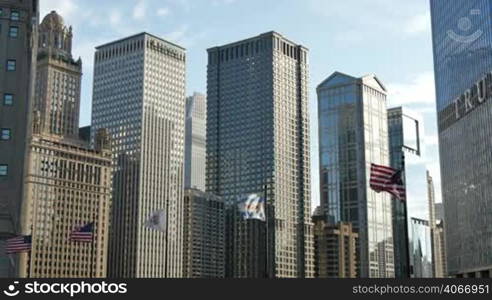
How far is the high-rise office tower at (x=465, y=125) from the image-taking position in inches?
5728

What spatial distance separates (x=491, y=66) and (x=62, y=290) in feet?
424

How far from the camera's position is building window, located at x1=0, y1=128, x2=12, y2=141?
73.0 m

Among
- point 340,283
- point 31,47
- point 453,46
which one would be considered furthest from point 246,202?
point 453,46

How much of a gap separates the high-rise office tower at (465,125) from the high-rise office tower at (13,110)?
95945 millimetres

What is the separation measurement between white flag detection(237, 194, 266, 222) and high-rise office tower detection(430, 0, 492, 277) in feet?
308

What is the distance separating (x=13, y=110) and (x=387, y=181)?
4240cm

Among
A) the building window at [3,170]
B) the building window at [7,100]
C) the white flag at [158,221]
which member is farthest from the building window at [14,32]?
the white flag at [158,221]

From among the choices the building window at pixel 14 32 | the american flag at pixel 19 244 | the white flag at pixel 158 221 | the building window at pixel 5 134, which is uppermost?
the building window at pixel 14 32

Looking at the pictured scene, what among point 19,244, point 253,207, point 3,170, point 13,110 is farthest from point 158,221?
point 13,110

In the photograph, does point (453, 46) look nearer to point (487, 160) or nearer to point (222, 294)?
point (487, 160)

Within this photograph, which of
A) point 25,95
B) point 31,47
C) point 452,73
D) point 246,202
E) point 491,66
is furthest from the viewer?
point 452,73

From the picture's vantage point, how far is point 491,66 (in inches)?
5620

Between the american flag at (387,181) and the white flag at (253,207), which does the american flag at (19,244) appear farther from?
the american flag at (387,181)

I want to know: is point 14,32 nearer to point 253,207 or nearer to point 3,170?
point 3,170
